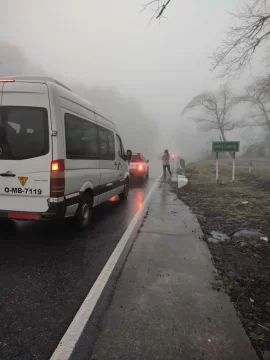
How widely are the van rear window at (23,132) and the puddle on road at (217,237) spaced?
3609mm

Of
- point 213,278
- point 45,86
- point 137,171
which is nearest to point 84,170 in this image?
point 45,86

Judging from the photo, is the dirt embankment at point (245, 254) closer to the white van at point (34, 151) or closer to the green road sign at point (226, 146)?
the white van at point (34, 151)

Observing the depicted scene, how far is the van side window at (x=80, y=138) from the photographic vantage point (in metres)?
5.04

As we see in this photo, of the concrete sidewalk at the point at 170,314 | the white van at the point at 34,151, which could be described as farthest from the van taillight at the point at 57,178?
the concrete sidewalk at the point at 170,314

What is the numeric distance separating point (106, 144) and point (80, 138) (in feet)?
6.07

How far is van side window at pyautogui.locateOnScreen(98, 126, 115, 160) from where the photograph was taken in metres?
6.91

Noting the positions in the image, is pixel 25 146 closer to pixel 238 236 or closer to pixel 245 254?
pixel 245 254

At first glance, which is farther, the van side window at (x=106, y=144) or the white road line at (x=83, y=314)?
the van side window at (x=106, y=144)

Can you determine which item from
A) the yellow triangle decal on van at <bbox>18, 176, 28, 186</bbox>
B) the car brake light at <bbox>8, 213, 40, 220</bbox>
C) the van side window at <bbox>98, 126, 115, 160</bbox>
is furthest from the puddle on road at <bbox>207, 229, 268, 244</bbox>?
the yellow triangle decal on van at <bbox>18, 176, 28, 186</bbox>

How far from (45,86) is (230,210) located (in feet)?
20.3

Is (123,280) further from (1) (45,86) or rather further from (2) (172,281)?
(1) (45,86)

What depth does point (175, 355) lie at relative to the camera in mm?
2311

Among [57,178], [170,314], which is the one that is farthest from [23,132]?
[170,314]

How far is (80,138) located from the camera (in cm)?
553
